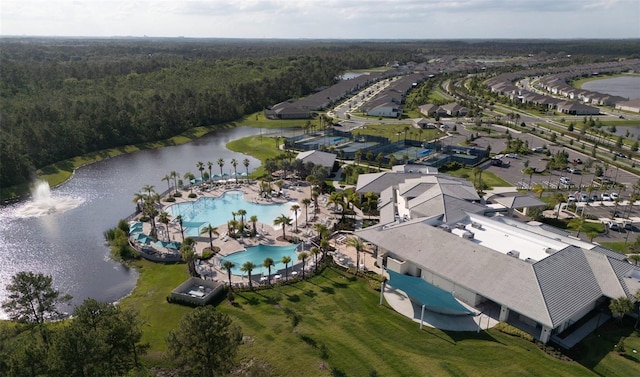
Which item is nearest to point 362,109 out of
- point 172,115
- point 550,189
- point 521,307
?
point 172,115

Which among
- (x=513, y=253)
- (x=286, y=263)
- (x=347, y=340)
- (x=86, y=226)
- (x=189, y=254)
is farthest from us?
(x=86, y=226)

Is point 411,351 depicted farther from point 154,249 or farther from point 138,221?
point 138,221

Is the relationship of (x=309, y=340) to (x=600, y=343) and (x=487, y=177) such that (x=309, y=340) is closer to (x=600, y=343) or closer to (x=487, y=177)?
(x=600, y=343)

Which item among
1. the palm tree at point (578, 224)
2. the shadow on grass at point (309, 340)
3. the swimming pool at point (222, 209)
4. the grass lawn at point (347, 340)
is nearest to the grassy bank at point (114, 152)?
the swimming pool at point (222, 209)

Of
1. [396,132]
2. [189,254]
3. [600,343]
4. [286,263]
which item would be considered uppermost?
[189,254]

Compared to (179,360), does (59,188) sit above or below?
below

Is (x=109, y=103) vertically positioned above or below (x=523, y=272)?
above

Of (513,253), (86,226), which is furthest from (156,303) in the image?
(513,253)

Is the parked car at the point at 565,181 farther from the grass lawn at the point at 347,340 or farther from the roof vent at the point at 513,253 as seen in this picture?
the grass lawn at the point at 347,340
